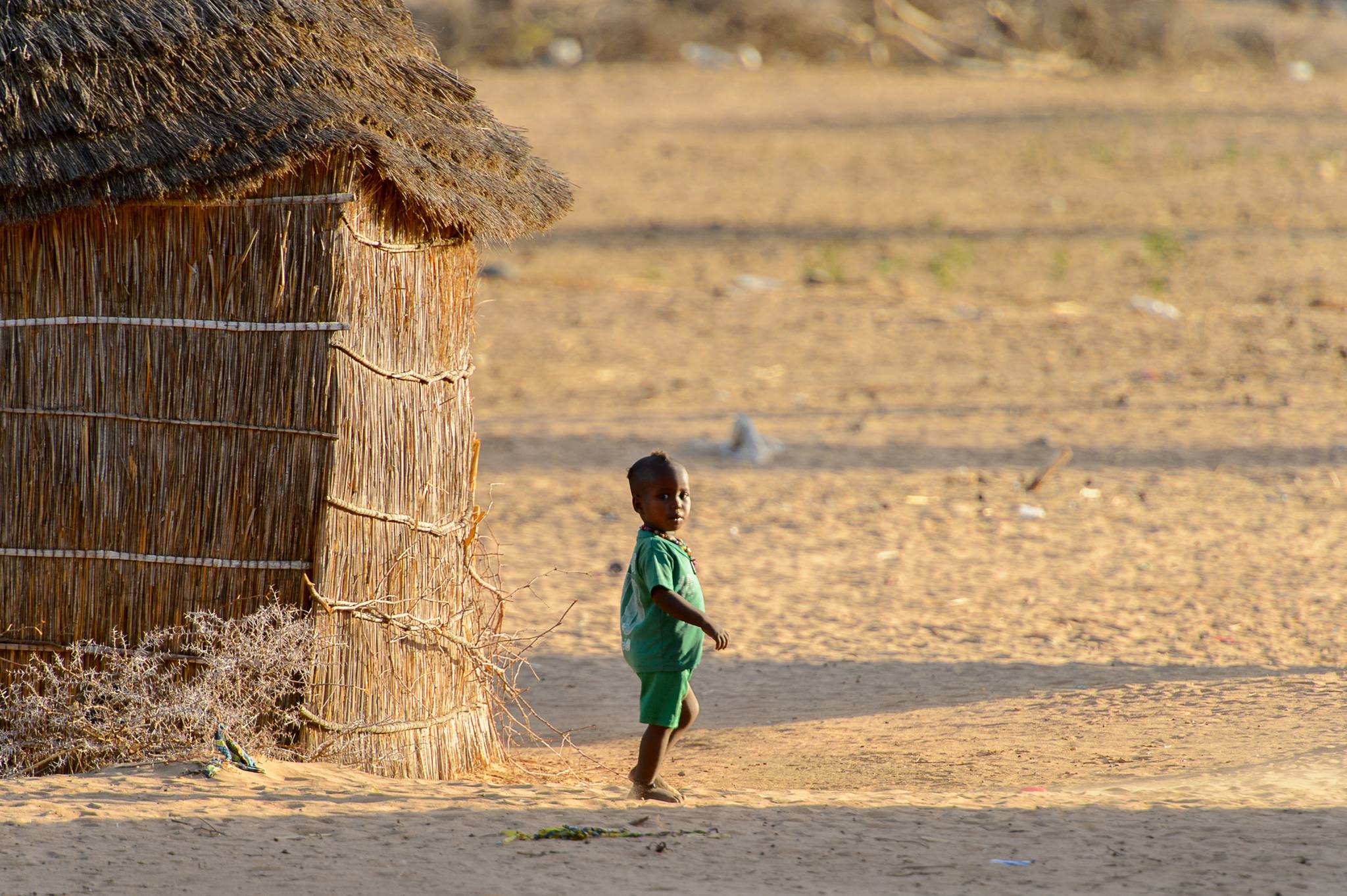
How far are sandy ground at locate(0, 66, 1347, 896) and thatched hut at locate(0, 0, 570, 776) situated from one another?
0.55 meters

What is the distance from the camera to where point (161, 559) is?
4406mm

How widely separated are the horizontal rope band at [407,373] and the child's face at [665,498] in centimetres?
87

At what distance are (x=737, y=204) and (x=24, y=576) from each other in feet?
43.5

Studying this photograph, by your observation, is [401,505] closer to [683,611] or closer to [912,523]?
[683,611]

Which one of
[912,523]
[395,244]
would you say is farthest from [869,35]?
[395,244]

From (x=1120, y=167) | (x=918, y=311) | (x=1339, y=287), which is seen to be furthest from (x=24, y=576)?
(x=1120, y=167)

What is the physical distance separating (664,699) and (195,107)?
2344mm

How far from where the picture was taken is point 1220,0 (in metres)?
28.0

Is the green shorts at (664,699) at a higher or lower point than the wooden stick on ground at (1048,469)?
lower

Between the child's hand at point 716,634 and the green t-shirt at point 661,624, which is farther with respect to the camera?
the green t-shirt at point 661,624

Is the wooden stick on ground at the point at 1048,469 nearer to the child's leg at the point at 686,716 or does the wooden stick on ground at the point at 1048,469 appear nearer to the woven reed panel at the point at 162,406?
the child's leg at the point at 686,716

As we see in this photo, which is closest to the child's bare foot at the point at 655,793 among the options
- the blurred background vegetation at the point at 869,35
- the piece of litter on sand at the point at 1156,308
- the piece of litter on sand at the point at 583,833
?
the piece of litter on sand at the point at 583,833

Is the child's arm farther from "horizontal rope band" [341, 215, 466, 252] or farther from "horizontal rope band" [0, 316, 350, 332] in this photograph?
"horizontal rope band" [341, 215, 466, 252]

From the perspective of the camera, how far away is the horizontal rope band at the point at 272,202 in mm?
4289
